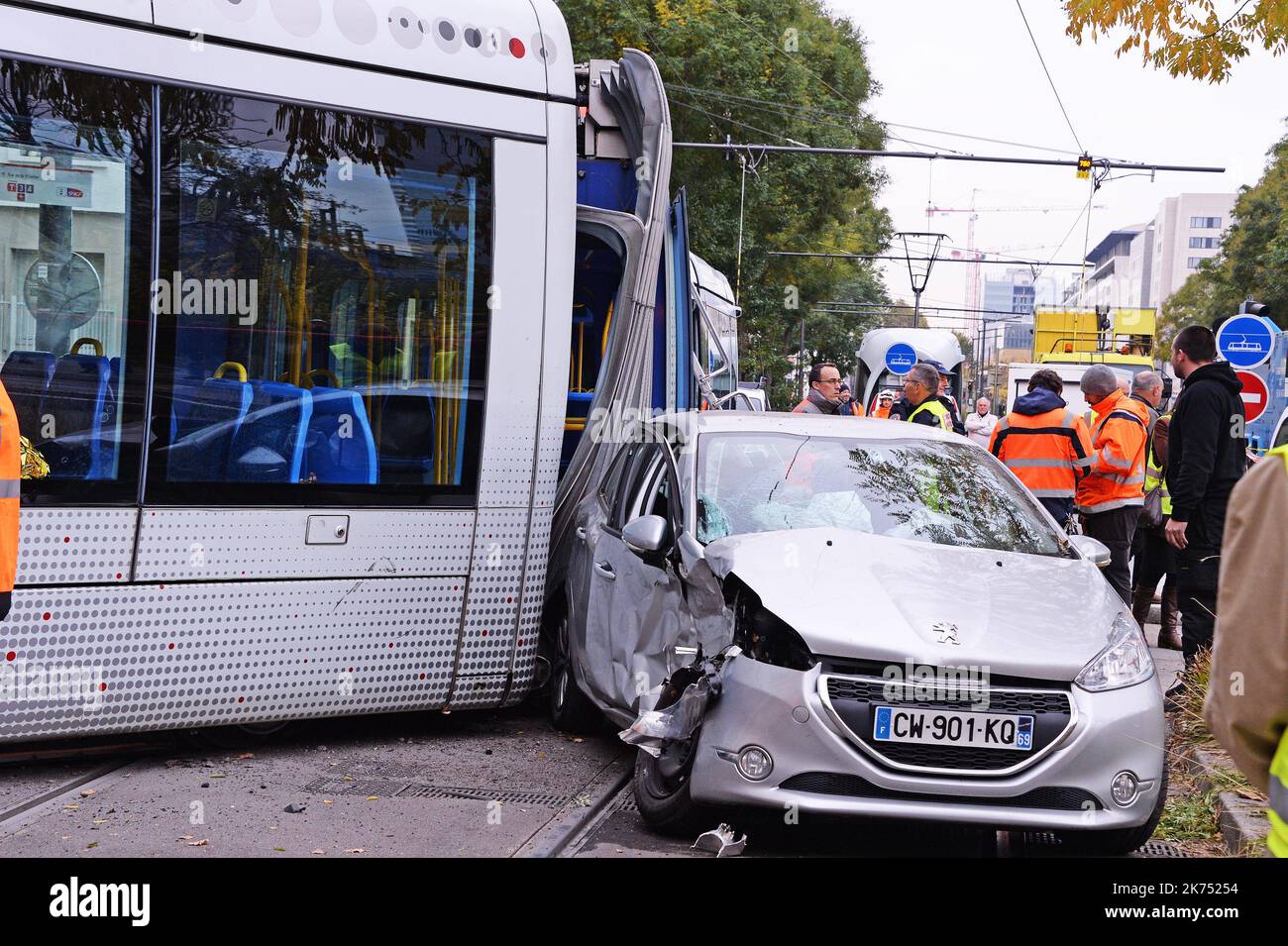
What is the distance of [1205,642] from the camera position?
7660 mm

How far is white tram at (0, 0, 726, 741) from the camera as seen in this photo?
19.0 ft

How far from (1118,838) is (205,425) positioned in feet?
13.0

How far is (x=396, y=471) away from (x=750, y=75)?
76.5 ft

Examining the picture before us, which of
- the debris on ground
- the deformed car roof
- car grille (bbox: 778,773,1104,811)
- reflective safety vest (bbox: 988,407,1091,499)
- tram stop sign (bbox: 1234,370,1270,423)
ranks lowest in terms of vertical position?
the debris on ground

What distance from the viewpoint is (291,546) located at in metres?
6.38

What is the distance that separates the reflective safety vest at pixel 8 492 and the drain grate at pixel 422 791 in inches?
76.4

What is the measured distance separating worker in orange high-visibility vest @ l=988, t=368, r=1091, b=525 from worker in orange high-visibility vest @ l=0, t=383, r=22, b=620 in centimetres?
647

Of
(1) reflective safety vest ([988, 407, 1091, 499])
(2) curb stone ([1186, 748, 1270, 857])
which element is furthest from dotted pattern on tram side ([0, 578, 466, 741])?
(1) reflective safety vest ([988, 407, 1091, 499])

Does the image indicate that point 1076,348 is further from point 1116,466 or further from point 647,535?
point 647,535

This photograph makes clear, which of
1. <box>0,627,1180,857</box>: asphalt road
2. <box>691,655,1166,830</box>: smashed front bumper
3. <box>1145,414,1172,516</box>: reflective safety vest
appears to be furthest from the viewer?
<box>1145,414,1172,516</box>: reflective safety vest

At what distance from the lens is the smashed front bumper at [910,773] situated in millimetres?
4938

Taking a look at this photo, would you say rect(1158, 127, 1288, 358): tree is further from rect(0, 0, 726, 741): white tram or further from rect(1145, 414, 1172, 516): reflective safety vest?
rect(0, 0, 726, 741): white tram

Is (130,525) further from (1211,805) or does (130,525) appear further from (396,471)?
(1211,805)
